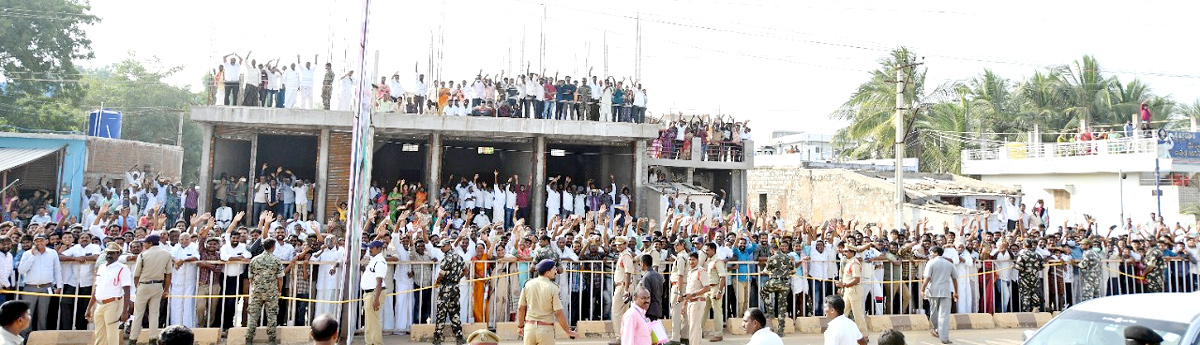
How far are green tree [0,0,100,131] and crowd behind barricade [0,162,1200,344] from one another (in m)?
22.9

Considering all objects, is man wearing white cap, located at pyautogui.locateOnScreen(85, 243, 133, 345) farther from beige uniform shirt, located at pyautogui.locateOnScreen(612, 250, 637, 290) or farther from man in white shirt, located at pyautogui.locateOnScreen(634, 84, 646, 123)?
man in white shirt, located at pyautogui.locateOnScreen(634, 84, 646, 123)

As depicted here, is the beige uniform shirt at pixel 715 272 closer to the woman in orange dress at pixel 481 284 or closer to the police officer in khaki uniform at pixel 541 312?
the woman in orange dress at pixel 481 284

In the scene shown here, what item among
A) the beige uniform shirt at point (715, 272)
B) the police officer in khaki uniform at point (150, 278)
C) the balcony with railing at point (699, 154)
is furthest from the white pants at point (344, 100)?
the beige uniform shirt at point (715, 272)

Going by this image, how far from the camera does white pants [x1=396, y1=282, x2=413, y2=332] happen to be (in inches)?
436

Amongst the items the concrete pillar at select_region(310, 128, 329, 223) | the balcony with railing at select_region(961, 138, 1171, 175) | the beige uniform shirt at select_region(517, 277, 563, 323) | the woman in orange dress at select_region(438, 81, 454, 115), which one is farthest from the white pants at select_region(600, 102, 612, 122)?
the balcony with railing at select_region(961, 138, 1171, 175)

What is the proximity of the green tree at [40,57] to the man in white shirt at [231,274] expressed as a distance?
29.3m

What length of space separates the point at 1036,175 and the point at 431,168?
23233mm

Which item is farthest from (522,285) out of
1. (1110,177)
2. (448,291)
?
(1110,177)

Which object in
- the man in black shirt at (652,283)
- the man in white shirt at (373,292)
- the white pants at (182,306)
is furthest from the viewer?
the white pants at (182,306)

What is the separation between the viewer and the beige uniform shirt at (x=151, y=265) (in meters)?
9.45

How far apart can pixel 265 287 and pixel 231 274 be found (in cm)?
100

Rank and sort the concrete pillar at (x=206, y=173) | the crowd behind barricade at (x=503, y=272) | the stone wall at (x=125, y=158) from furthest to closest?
the stone wall at (x=125, y=158), the concrete pillar at (x=206, y=173), the crowd behind barricade at (x=503, y=272)

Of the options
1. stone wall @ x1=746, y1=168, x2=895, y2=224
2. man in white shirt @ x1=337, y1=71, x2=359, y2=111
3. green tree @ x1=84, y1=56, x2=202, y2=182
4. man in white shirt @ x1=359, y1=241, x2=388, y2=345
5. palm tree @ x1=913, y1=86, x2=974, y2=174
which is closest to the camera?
man in white shirt @ x1=359, y1=241, x2=388, y2=345

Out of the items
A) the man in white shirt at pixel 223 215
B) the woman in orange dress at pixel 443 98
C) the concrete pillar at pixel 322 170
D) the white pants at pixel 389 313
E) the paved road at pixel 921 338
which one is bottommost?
the paved road at pixel 921 338
